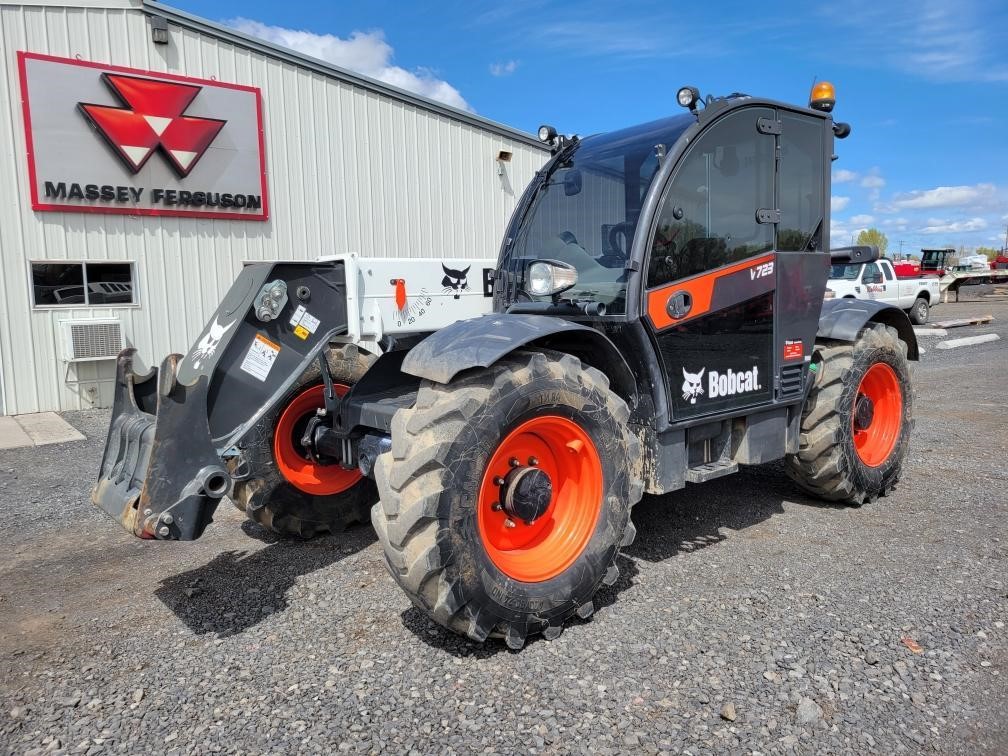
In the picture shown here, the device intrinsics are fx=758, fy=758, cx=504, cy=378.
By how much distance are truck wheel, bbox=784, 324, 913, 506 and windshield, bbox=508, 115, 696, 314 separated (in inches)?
80.7

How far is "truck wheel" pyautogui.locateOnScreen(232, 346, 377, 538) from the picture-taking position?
4.42 meters

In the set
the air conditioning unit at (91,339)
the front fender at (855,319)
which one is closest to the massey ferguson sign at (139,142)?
the air conditioning unit at (91,339)

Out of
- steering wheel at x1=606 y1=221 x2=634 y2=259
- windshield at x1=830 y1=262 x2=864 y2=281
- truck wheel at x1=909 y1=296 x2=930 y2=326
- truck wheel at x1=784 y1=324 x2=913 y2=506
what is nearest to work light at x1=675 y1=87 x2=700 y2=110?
steering wheel at x1=606 y1=221 x2=634 y2=259

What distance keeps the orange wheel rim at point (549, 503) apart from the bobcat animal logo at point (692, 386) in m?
0.79

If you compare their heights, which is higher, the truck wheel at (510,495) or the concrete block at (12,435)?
the truck wheel at (510,495)

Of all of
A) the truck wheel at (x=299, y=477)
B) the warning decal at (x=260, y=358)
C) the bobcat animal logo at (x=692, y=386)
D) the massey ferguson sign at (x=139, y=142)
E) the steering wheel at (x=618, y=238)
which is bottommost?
the truck wheel at (x=299, y=477)

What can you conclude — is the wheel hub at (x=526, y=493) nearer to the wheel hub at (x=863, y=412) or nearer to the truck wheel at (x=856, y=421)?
the truck wheel at (x=856, y=421)

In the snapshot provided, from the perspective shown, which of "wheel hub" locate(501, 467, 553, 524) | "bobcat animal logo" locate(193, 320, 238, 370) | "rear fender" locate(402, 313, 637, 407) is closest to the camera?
"rear fender" locate(402, 313, 637, 407)

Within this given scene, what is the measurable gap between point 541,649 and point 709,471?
1.47 m

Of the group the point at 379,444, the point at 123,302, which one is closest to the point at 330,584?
the point at 379,444

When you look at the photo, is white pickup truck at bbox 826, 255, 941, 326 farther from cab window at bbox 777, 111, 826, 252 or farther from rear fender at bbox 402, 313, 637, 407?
rear fender at bbox 402, 313, 637, 407

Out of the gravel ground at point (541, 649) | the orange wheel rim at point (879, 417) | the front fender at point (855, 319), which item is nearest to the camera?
the gravel ground at point (541, 649)

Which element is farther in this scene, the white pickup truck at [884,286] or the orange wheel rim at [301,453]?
the white pickup truck at [884,286]

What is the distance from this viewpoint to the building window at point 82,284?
955cm
